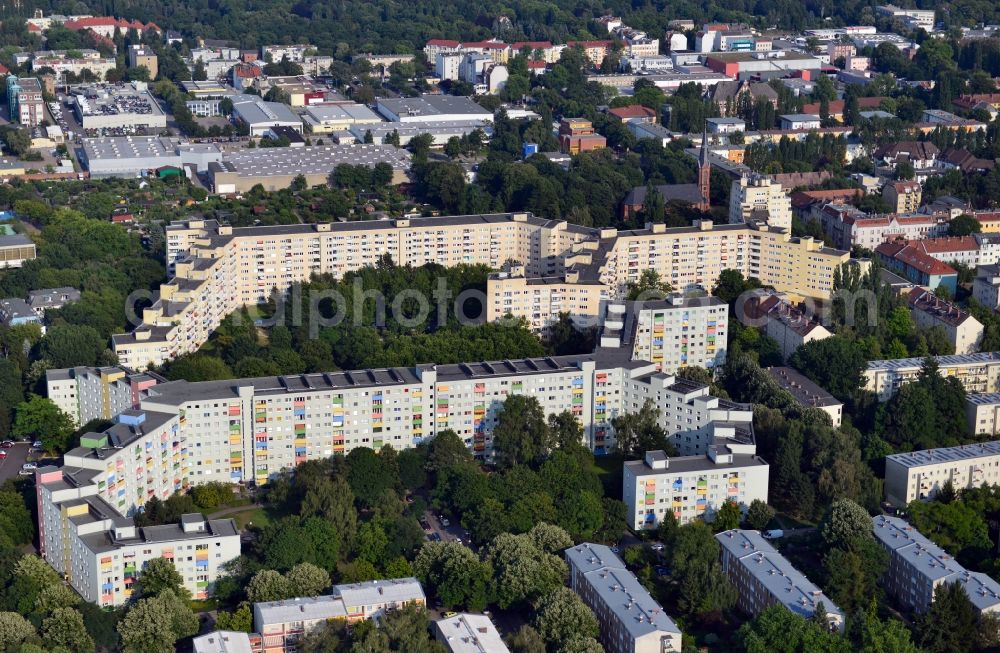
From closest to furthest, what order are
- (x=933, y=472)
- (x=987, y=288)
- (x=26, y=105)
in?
1. (x=933, y=472)
2. (x=987, y=288)
3. (x=26, y=105)

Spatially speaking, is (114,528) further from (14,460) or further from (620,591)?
(620,591)

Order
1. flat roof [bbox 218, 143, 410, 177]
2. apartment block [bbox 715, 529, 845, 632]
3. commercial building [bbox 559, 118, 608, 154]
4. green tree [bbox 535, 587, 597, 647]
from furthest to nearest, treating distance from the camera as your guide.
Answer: commercial building [bbox 559, 118, 608, 154]
flat roof [bbox 218, 143, 410, 177]
apartment block [bbox 715, 529, 845, 632]
green tree [bbox 535, 587, 597, 647]

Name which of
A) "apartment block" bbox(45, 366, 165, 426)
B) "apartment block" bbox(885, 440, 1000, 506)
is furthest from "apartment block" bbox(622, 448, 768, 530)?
"apartment block" bbox(45, 366, 165, 426)

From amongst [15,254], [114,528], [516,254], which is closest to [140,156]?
[15,254]

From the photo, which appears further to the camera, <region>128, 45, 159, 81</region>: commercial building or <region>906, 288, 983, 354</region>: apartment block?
<region>128, 45, 159, 81</region>: commercial building

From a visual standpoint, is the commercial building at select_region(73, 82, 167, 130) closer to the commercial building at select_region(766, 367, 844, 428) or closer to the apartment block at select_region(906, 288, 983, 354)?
the apartment block at select_region(906, 288, 983, 354)

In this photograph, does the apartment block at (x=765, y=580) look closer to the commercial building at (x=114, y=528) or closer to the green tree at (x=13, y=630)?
the commercial building at (x=114, y=528)
